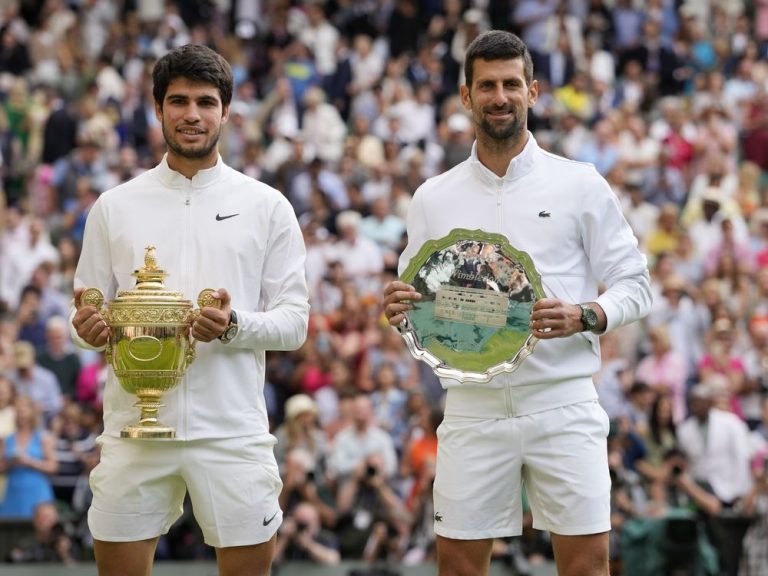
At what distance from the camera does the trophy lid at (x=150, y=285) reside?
601 centimetres

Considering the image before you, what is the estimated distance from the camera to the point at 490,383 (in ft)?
20.7

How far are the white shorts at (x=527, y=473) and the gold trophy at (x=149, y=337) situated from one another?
1.06m

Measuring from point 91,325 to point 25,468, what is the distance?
645 cm

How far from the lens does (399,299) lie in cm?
635

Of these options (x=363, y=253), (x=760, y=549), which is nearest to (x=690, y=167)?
(x=363, y=253)

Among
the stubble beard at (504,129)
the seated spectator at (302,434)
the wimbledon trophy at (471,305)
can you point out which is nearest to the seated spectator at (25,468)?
the seated spectator at (302,434)

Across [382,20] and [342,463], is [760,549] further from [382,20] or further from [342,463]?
[382,20]

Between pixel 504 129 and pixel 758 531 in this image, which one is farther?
pixel 758 531

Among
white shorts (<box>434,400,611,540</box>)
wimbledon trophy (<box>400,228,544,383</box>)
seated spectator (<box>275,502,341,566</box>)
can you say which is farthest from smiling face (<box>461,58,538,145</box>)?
seated spectator (<box>275,502,341,566</box>)

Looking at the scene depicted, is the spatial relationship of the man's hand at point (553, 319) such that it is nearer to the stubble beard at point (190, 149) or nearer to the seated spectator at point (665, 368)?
the stubble beard at point (190, 149)

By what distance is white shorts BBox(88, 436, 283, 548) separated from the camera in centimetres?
618

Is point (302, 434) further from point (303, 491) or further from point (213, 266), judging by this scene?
point (213, 266)

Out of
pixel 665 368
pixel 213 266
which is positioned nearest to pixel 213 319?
pixel 213 266

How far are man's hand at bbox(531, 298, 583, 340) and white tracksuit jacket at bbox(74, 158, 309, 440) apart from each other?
2.87ft
